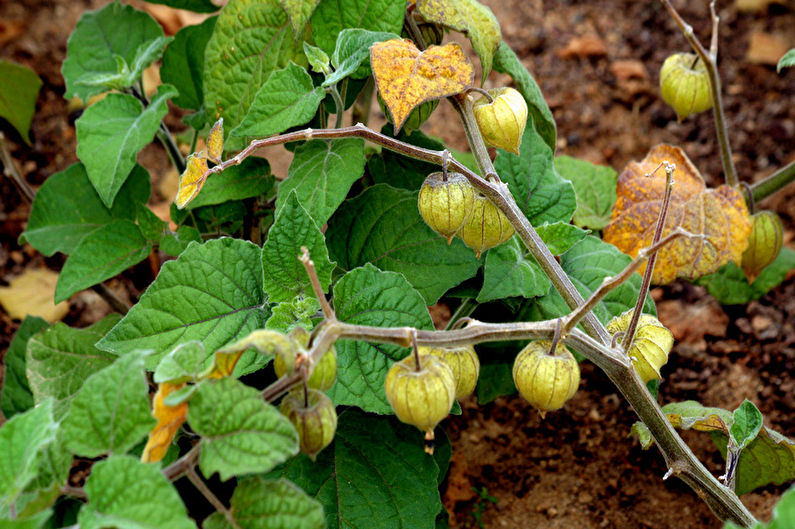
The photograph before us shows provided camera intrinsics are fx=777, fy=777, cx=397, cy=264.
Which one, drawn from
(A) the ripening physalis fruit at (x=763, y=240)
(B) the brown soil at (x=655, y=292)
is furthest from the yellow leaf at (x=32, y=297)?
(A) the ripening physalis fruit at (x=763, y=240)

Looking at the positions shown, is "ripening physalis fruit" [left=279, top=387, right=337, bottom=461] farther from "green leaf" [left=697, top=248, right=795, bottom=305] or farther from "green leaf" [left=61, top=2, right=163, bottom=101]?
"green leaf" [left=697, top=248, right=795, bottom=305]

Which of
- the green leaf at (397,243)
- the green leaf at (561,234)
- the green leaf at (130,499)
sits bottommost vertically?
the green leaf at (397,243)

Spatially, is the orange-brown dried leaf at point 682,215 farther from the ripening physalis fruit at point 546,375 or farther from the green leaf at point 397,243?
the ripening physalis fruit at point 546,375

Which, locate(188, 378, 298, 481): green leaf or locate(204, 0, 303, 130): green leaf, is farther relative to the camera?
locate(204, 0, 303, 130): green leaf

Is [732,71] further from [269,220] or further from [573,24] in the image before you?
[269,220]

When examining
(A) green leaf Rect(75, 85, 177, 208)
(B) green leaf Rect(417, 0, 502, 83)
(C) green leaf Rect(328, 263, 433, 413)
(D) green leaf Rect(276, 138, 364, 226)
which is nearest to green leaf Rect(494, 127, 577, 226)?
(B) green leaf Rect(417, 0, 502, 83)
